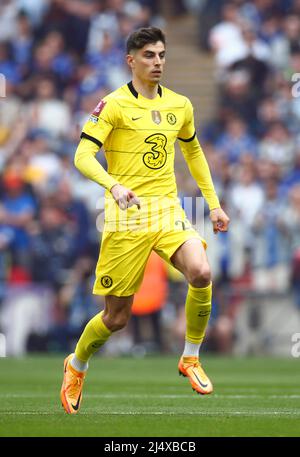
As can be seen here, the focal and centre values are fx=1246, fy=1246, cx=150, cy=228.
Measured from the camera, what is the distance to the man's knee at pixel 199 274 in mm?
8352

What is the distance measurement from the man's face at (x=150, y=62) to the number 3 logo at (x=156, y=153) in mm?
413

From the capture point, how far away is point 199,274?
329 inches

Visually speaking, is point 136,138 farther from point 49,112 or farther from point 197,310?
point 49,112

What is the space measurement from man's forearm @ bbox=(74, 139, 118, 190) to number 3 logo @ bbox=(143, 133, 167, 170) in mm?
379

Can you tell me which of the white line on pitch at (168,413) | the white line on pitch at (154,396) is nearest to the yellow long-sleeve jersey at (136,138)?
the white line on pitch at (168,413)

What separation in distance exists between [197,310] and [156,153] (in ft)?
3.72

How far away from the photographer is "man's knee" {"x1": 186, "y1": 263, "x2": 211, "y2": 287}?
8352 mm

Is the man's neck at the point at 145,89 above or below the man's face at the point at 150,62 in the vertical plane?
below

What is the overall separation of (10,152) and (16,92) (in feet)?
5.74

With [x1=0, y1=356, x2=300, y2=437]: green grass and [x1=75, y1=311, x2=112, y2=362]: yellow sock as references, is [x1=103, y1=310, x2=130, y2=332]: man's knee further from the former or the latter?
[x1=0, y1=356, x2=300, y2=437]: green grass

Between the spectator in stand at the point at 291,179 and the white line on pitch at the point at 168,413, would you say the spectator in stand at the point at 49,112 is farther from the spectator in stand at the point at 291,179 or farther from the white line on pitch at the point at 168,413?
the white line on pitch at the point at 168,413

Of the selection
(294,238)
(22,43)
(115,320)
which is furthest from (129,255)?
(22,43)
